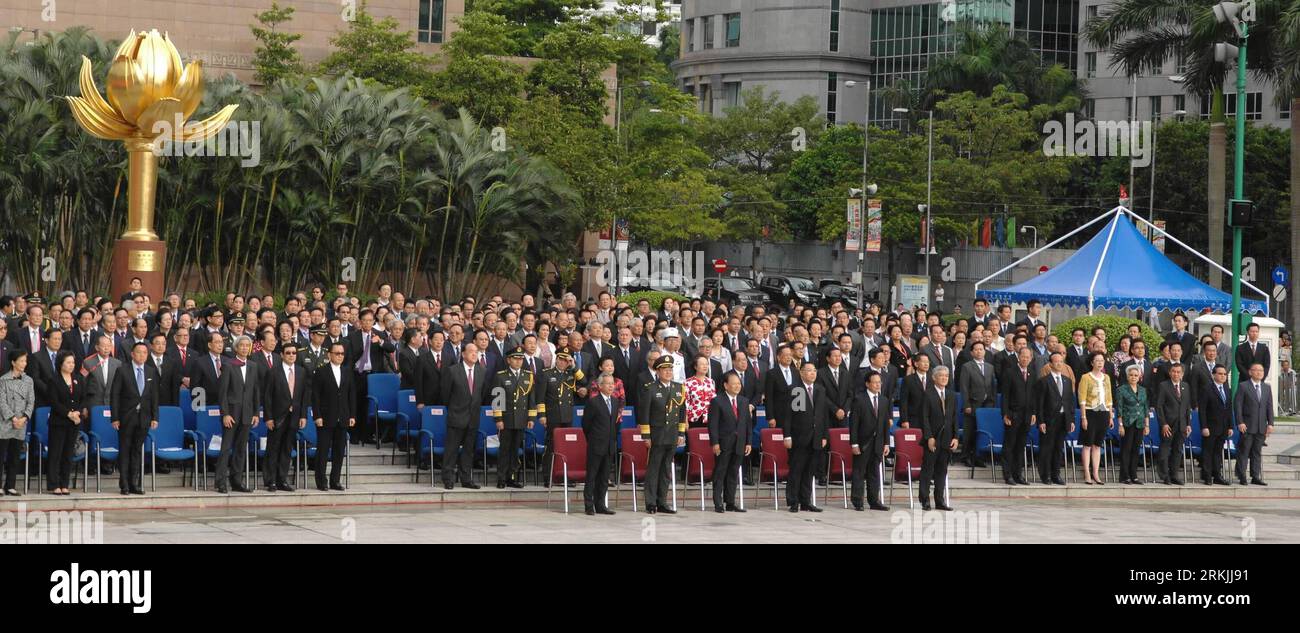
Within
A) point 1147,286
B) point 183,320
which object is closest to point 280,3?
point 1147,286

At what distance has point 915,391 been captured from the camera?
18.4 metres

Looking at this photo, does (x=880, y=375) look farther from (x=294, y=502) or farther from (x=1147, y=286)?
(x=1147, y=286)

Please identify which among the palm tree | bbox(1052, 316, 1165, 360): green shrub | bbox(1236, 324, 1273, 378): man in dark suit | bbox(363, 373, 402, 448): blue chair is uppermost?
the palm tree

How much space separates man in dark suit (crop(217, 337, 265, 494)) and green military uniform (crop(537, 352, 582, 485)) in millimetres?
3108

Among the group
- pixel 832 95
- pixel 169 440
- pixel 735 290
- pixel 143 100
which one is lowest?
pixel 169 440

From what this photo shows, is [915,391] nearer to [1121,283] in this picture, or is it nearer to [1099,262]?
[1121,283]

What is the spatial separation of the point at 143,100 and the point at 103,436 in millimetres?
12205

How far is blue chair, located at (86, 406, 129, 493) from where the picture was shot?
655 inches

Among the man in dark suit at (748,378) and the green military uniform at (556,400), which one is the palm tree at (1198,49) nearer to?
the man in dark suit at (748,378)

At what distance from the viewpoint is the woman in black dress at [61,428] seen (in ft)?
53.6

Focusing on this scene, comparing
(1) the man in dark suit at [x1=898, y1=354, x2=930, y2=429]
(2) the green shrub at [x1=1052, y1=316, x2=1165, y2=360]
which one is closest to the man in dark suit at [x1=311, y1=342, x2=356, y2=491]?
(1) the man in dark suit at [x1=898, y1=354, x2=930, y2=429]

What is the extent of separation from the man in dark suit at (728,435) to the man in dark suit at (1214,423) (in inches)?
278

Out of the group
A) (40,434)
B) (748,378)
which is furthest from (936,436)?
(40,434)

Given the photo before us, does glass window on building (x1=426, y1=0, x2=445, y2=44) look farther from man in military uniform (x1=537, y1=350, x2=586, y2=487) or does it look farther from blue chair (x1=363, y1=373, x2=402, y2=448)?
man in military uniform (x1=537, y1=350, x2=586, y2=487)
